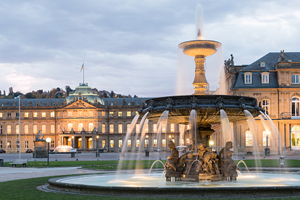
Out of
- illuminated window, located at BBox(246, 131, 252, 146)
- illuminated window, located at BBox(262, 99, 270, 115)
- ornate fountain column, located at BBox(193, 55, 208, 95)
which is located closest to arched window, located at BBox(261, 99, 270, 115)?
illuminated window, located at BBox(262, 99, 270, 115)

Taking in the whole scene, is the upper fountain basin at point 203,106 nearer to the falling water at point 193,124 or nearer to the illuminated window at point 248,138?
the falling water at point 193,124

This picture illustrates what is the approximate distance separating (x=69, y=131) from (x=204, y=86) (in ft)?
332

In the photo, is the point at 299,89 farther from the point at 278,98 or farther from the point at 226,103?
the point at 226,103

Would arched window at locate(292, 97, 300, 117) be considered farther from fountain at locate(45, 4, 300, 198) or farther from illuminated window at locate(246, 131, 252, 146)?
fountain at locate(45, 4, 300, 198)

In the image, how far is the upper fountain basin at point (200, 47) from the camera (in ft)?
54.4

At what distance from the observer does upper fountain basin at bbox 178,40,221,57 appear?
16578 mm

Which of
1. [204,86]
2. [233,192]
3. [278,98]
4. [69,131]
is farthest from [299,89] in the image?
[69,131]

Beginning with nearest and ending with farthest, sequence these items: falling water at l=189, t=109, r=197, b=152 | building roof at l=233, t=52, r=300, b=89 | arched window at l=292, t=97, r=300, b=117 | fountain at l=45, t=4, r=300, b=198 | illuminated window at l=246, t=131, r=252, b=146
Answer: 1. fountain at l=45, t=4, r=300, b=198
2. falling water at l=189, t=109, r=197, b=152
3. illuminated window at l=246, t=131, r=252, b=146
4. arched window at l=292, t=97, r=300, b=117
5. building roof at l=233, t=52, r=300, b=89

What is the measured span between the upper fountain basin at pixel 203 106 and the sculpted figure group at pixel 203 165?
1169 millimetres

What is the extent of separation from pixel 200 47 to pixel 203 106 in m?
2.97

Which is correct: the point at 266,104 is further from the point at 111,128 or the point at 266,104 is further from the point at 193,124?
the point at 111,128

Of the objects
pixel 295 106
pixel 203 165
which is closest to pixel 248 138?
pixel 295 106

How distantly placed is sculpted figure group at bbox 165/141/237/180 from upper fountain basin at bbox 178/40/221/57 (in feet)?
12.3

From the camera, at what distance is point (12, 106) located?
378 feet
